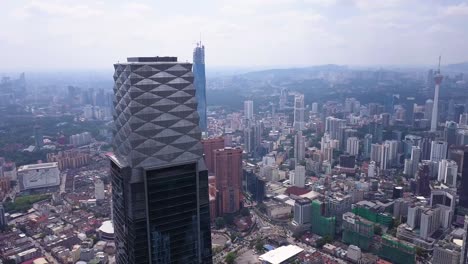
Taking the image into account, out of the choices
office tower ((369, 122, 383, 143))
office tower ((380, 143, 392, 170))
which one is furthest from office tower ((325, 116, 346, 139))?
office tower ((380, 143, 392, 170))

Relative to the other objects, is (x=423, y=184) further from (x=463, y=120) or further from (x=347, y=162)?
(x=463, y=120)

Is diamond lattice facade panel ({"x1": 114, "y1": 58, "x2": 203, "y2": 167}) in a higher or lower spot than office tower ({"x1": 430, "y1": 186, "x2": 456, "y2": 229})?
higher

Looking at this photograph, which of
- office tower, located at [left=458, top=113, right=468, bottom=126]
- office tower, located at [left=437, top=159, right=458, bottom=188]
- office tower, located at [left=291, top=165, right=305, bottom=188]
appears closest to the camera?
office tower, located at [left=437, top=159, right=458, bottom=188]

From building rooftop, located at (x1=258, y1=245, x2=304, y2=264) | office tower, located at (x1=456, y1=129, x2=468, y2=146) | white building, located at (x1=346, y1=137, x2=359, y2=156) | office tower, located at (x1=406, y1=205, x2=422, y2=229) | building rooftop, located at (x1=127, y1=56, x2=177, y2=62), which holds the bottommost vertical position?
building rooftop, located at (x1=258, y1=245, x2=304, y2=264)

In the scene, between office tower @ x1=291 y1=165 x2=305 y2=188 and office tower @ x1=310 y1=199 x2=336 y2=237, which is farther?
office tower @ x1=291 y1=165 x2=305 y2=188

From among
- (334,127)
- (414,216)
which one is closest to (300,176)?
(414,216)

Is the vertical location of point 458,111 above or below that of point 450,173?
above

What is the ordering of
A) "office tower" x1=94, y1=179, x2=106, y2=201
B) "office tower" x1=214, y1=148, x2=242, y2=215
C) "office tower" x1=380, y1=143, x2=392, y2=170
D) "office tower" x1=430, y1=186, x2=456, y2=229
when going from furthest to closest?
"office tower" x1=380, y1=143, x2=392, y2=170 < "office tower" x1=94, y1=179, x2=106, y2=201 < "office tower" x1=214, y1=148, x2=242, y2=215 < "office tower" x1=430, y1=186, x2=456, y2=229

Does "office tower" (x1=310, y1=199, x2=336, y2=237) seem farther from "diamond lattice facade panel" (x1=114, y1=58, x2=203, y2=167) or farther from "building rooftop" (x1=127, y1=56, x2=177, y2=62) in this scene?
"building rooftop" (x1=127, y1=56, x2=177, y2=62)
